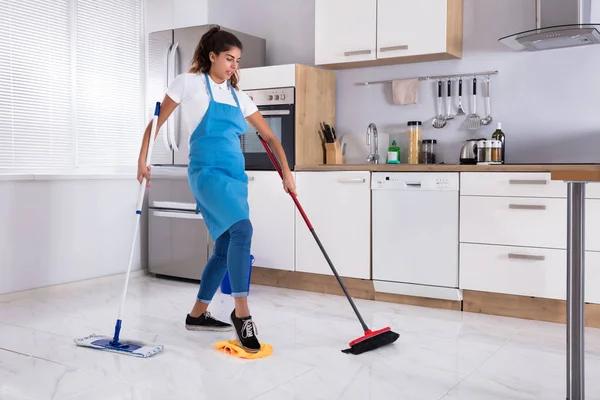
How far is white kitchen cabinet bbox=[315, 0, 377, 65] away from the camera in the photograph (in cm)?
398

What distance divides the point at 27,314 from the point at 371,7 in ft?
8.97

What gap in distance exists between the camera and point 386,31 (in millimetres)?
3910

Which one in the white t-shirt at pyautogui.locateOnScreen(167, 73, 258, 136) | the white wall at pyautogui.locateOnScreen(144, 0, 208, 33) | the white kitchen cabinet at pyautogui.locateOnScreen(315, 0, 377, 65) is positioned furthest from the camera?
the white wall at pyautogui.locateOnScreen(144, 0, 208, 33)

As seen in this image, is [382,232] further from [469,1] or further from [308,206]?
[469,1]

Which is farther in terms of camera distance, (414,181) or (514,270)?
(414,181)

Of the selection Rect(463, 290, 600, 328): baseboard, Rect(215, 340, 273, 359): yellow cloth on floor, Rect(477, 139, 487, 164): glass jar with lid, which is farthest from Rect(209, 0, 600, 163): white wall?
Rect(215, 340, 273, 359): yellow cloth on floor

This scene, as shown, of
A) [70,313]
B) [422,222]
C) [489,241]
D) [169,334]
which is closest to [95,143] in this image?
[70,313]

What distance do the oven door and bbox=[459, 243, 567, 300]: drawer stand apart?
135 centimetres

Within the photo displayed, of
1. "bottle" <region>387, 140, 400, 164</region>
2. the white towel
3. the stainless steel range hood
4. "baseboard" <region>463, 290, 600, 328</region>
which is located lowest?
"baseboard" <region>463, 290, 600, 328</region>

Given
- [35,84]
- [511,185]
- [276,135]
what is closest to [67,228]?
[35,84]

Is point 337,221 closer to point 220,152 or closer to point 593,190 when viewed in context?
point 220,152

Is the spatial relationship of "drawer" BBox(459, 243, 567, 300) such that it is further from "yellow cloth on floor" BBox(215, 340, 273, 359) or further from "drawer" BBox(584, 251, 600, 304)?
"yellow cloth on floor" BBox(215, 340, 273, 359)

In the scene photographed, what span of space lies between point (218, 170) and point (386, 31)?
175cm

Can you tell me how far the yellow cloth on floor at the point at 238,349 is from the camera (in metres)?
2.62
